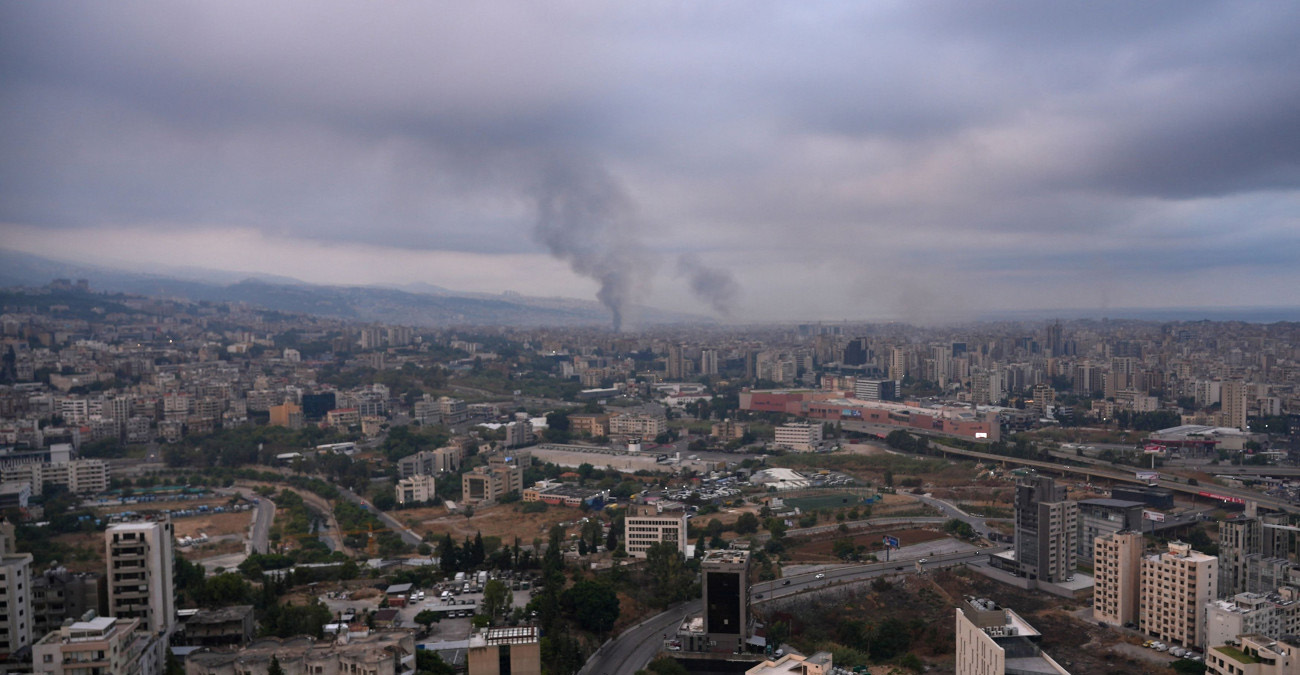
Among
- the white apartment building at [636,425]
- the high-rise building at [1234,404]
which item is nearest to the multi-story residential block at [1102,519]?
the white apartment building at [636,425]

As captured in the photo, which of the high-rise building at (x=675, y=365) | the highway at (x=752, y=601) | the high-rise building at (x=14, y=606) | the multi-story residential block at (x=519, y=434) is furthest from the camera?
the high-rise building at (x=675, y=365)

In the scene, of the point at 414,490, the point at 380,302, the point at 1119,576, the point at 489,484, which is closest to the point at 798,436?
the point at 489,484

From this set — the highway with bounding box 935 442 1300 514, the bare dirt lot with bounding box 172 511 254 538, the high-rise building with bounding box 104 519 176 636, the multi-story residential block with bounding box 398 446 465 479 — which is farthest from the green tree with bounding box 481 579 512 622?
the highway with bounding box 935 442 1300 514

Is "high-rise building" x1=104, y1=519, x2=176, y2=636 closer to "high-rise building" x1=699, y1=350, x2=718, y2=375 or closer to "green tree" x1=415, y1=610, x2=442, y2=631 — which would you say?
"green tree" x1=415, y1=610, x2=442, y2=631

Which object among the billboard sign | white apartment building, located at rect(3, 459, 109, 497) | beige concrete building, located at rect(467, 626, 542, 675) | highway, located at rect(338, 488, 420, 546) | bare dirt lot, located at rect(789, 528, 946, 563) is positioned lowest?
highway, located at rect(338, 488, 420, 546)

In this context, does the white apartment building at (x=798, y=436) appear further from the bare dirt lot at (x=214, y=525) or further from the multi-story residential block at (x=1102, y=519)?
the bare dirt lot at (x=214, y=525)

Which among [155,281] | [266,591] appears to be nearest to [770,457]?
[266,591]
